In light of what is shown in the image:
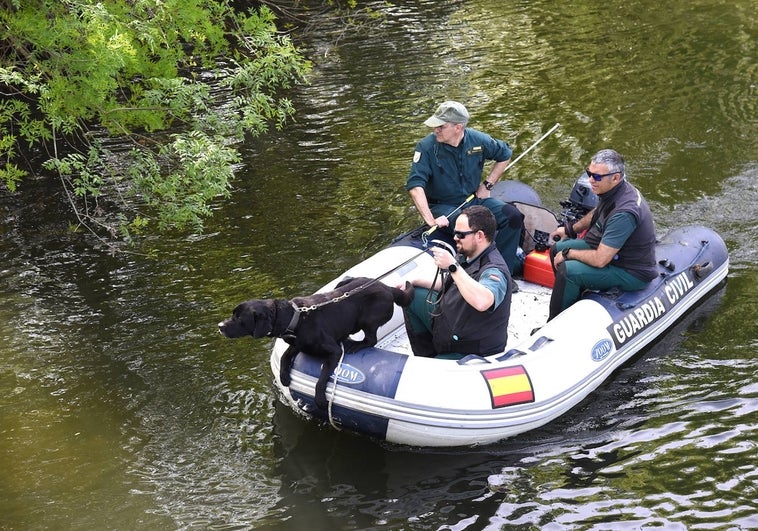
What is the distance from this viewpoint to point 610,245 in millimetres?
6652

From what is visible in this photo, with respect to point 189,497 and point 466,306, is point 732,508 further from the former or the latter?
point 189,497

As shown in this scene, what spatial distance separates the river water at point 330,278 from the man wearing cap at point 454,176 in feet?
4.63

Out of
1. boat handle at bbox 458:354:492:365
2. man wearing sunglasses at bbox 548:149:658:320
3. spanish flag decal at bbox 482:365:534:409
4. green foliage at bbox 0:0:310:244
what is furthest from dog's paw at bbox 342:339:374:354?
green foliage at bbox 0:0:310:244

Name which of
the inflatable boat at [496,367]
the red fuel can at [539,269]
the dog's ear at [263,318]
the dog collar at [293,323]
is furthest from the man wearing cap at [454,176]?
the dog's ear at [263,318]

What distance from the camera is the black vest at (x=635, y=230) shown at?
→ 667cm

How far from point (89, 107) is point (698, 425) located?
5897mm

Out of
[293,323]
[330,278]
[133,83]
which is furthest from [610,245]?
[133,83]

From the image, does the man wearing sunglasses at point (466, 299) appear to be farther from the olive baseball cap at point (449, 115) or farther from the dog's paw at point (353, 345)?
the olive baseball cap at point (449, 115)

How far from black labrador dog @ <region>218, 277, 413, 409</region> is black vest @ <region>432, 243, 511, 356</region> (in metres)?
0.39

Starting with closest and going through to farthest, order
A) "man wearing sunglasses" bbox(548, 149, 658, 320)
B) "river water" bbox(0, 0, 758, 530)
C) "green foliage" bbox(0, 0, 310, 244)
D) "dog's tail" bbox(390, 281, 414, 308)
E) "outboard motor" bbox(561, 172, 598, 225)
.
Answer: "river water" bbox(0, 0, 758, 530)
"dog's tail" bbox(390, 281, 414, 308)
"man wearing sunglasses" bbox(548, 149, 658, 320)
"green foliage" bbox(0, 0, 310, 244)
"outboard motor" bbox(561, 172, 598, 225)

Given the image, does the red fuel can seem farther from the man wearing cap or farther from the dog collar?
the dog collar

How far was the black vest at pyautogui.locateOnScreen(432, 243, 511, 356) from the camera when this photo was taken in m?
6.12

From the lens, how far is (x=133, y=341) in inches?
310

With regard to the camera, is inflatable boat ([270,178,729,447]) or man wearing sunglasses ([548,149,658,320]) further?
man wearing sunglasses ([548,149,658,320])
